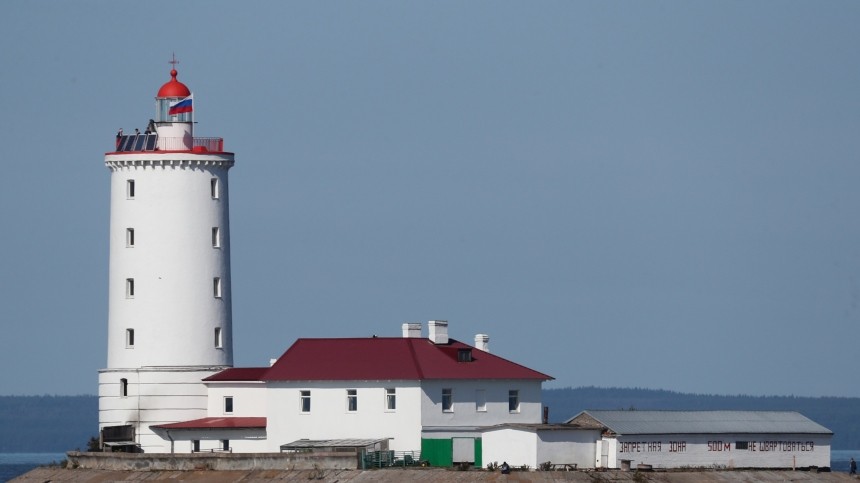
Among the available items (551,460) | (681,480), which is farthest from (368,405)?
(681,480)

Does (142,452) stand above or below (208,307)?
below

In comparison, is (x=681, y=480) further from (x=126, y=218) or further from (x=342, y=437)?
(x=126, y=218)

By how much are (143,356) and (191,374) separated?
1.98 metres

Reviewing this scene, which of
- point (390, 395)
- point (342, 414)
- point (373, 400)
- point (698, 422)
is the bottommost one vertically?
point (698, 422)

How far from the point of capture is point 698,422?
72.2 m

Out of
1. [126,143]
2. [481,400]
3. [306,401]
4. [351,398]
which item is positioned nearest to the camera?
[351,398]

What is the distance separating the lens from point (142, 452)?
74.4 metres

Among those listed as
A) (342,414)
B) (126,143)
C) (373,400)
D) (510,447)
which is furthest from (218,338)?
(510,447)

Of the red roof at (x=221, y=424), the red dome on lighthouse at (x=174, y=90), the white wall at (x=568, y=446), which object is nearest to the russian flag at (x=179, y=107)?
the red dome on lighthouse at (x=174, y=90)

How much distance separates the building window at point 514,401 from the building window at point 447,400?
2.70 m

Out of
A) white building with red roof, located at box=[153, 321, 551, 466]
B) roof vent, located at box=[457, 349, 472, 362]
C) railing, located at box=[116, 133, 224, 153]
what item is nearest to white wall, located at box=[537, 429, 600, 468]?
white building with red roof, located at box=[153, 321, 551, 466]

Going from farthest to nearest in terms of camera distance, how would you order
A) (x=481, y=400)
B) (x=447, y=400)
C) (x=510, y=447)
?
(x=481, y=400) < (x=447, y=400) < (x=510, y=447)

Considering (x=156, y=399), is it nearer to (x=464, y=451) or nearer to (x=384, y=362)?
(x=384, y=362)

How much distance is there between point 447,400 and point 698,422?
935 centimetres
